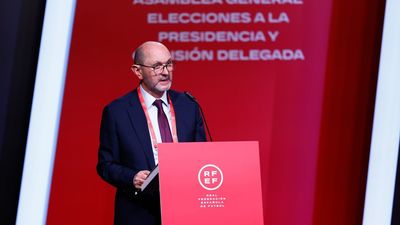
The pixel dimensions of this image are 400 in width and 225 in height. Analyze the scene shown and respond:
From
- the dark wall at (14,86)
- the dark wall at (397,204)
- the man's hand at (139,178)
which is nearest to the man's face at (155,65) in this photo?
the man's hand at (139,178)

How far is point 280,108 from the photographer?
3648mm

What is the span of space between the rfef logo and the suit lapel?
0.33m

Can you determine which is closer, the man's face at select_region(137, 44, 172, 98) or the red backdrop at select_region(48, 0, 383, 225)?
the man's face at select_region(137, 44, 172, 98)

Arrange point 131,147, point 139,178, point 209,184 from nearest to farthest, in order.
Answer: point 209,184 < point 139,178 < point 131,147

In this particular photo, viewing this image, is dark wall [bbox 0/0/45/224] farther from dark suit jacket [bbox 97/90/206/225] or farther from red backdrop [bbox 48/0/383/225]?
dark suit jacket [bbox 97/90/206/225]

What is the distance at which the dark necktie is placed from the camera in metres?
2.39

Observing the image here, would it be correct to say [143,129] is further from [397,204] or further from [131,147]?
[397,204]

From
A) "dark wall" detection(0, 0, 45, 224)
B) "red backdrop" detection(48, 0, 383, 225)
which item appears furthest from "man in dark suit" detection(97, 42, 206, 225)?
"dark wall" detection(0, 0, 45, 224)

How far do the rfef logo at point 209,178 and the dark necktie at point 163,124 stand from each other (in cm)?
32

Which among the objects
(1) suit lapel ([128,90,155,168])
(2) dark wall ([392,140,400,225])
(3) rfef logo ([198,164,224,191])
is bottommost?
(2) dark wall ([392,140,400,225])

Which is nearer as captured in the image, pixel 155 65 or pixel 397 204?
pixel 155 65

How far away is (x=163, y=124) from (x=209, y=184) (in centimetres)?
41

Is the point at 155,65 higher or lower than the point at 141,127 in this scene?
higher

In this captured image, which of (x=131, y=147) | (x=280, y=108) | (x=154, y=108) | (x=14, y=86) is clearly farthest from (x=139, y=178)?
(x=14, y=86)
